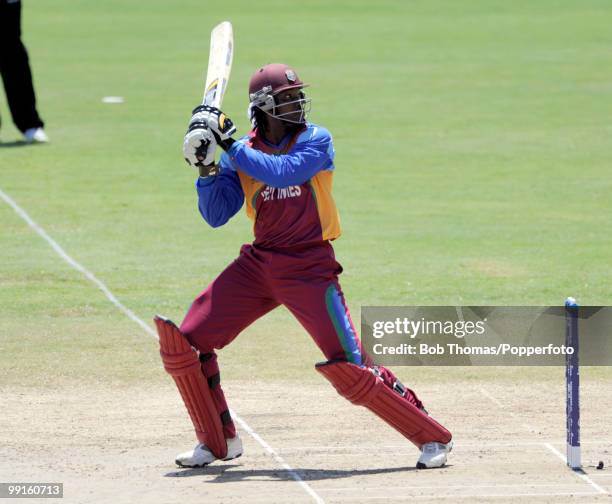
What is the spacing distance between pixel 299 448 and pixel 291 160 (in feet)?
6.39

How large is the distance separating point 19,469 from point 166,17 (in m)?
30.0

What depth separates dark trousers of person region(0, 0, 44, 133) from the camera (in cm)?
2084

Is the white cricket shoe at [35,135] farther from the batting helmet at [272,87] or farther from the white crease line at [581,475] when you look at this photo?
the white crease line at [581,475]

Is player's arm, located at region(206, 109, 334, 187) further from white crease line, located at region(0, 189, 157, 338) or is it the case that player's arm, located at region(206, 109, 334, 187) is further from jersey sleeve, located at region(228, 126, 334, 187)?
white crease line, located at region(0, 189, 157, 338)

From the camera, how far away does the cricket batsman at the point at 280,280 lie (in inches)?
301

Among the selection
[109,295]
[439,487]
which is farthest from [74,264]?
[439,487]

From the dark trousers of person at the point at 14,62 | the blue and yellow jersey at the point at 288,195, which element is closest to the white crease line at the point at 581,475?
the blue and yellow jersey at the point at 288,195

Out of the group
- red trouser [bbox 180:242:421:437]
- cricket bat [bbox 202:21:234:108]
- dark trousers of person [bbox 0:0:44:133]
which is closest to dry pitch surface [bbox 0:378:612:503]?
red trouser [bbox 180:242:421:437]

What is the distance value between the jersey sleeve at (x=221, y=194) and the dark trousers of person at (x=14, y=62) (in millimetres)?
13811

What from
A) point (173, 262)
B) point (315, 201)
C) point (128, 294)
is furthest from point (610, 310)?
point (173, 262)

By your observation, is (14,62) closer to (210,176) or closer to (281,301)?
(210,176)

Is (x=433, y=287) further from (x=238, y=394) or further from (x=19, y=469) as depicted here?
(x=19, y=469)

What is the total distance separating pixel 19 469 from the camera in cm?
789

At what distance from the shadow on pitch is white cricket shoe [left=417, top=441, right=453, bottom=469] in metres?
0.09
